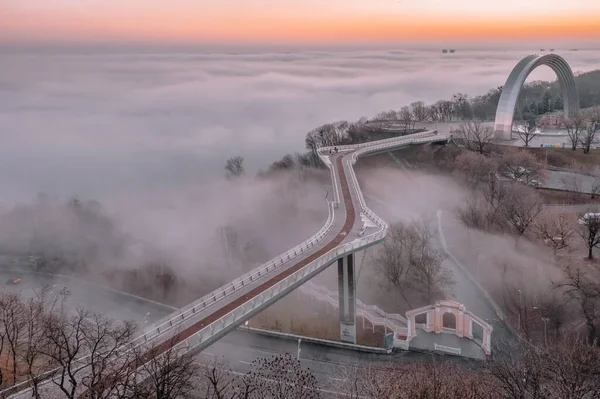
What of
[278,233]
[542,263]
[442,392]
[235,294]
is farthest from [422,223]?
[442,392]

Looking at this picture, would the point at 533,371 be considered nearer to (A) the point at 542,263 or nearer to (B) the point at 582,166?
(A) the point at 542,263

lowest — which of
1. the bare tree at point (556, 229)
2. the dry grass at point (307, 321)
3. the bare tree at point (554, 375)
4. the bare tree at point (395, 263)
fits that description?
the dry grass at point (307, 321)

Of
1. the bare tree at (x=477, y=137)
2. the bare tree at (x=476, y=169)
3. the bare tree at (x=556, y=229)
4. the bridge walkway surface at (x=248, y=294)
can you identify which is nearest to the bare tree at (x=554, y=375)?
the bridge walkway surface at (x=248, y=294)

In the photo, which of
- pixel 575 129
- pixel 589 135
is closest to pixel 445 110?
pixel 575 129

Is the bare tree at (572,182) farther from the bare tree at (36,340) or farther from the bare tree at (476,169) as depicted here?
the bare tree at (36,340)

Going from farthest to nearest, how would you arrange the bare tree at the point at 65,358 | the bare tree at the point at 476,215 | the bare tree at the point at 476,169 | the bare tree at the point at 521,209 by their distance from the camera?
the bare tree at the point at 476,169
the bare tree at the point at 476,215
the bare tree at the point at 521,209
the bare tree at the point at 65,358

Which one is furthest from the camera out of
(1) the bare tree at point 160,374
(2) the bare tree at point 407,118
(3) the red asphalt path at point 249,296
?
(2) the bare tree at point 407,118

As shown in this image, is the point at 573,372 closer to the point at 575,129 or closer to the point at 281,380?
the point at 281,380
